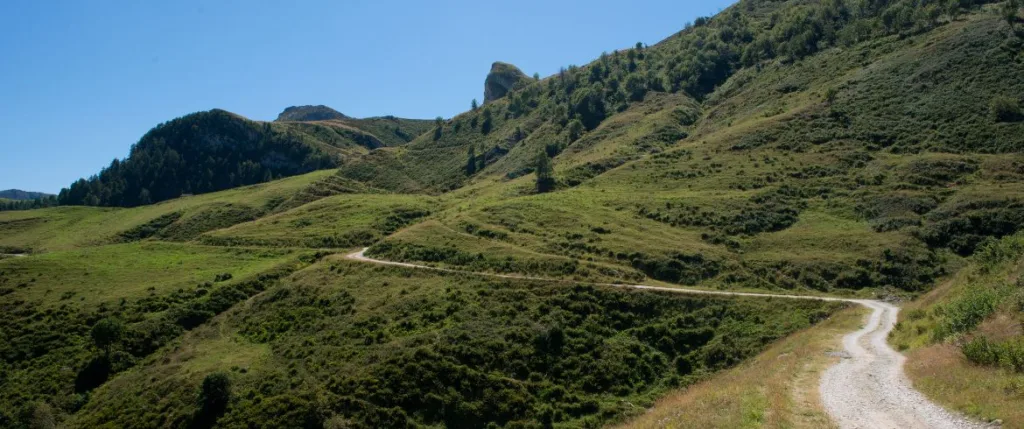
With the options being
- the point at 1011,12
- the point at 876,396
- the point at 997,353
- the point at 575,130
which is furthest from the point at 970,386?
the point at 575,130

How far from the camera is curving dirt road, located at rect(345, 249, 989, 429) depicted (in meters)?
16.5

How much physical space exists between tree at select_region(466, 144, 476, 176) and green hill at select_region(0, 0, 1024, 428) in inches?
1208

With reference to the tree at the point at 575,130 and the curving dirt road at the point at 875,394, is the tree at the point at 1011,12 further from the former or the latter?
the curving dirt road at the point at 875,394

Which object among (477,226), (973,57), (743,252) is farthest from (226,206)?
(973,57)

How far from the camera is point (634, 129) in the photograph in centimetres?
12850

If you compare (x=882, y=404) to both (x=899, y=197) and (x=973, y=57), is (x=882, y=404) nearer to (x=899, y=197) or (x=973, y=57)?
(x=899, y=197)

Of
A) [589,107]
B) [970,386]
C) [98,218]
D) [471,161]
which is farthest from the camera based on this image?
[471,161]

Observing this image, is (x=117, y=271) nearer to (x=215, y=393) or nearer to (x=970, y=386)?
(x=215, y=393)

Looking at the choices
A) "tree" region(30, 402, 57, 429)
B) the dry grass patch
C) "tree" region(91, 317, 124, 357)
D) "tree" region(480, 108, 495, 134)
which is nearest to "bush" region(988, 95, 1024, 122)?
the dry grass patch

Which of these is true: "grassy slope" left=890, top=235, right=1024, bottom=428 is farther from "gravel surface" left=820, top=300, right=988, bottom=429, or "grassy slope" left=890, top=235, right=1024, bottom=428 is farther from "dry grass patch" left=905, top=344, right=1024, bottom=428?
"gravel surface" left=820, top=300, right=988, bottom=429

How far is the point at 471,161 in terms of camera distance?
15550 centimetres

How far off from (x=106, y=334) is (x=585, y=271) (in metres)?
47.1

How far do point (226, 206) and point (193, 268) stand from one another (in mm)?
55659

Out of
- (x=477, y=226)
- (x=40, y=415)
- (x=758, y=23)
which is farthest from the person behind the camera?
(x=758, y=23)
